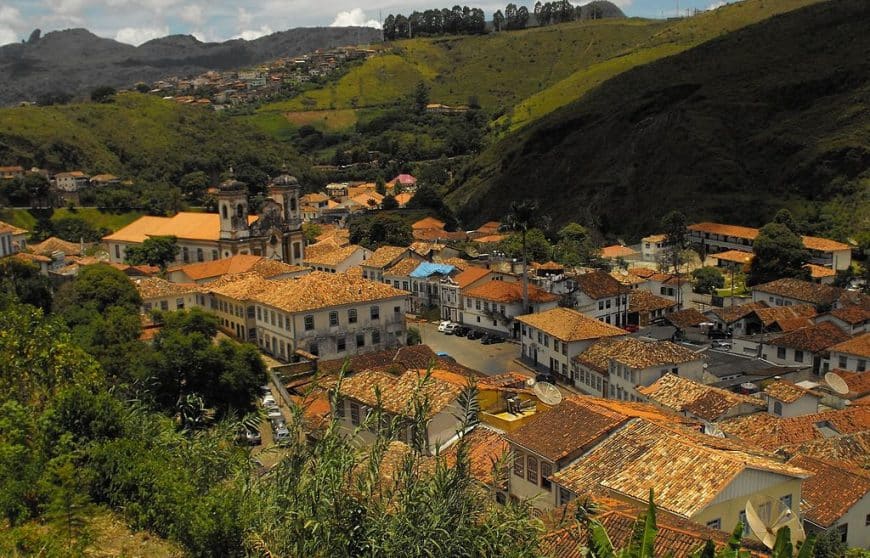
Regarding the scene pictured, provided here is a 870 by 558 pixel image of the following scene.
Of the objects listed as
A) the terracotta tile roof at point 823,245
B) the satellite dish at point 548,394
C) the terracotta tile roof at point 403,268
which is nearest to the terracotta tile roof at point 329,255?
the terracotta tile roof at point 403,268

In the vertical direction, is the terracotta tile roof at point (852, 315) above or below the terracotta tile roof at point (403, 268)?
above

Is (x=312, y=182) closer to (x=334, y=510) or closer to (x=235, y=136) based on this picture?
(x=235, y=136)

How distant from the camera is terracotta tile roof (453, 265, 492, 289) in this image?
2001 inches

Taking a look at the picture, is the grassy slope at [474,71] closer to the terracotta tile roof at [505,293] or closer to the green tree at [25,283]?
the terracotta tile roof at [505,293]

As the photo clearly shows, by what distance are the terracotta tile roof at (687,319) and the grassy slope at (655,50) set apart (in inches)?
3456

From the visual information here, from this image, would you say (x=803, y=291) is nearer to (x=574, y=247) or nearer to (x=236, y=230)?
(x=574, y=247)

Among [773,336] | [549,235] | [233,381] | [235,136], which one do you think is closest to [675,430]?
[233,381]

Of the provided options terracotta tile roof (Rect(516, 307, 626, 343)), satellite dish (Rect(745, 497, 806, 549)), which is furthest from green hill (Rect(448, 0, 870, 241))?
satellite dish (Rect(745, 497, 806, 549))

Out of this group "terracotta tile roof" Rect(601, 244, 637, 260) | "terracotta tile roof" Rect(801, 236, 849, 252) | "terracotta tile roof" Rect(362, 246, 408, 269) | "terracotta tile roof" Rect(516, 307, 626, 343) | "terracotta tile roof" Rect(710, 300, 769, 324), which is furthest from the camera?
"terracotta tile roof" Rect(601, 244, 637, 260)

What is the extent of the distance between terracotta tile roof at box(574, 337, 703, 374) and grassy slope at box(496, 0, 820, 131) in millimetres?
99130

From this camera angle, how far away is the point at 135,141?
123 metres

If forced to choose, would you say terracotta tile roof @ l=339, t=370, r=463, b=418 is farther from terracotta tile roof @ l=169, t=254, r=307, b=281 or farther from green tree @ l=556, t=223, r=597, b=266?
green tree @ l=556, t=223, r=597, b=266

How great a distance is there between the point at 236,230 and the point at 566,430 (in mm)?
41458

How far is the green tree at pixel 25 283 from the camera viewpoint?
4109 centimetres
